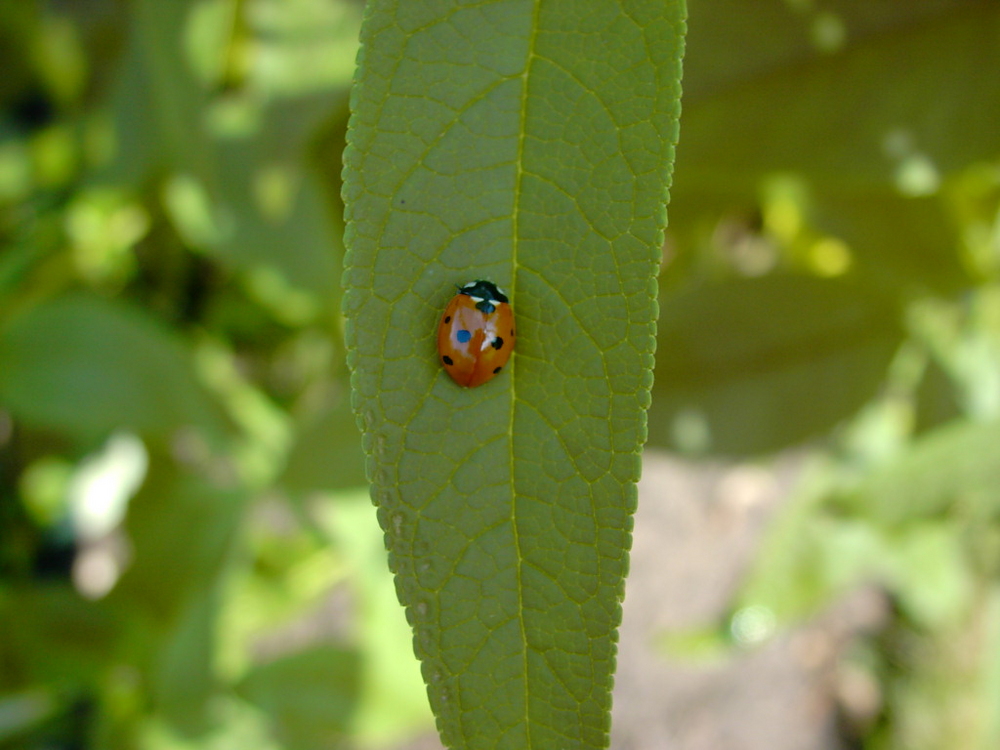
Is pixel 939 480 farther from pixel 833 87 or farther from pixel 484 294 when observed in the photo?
pixel 484 294

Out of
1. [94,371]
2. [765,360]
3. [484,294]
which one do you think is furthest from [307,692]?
[484,294]

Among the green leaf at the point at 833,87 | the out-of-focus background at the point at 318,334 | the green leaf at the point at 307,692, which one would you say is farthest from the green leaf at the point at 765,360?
the green leaf at the point at 307,692

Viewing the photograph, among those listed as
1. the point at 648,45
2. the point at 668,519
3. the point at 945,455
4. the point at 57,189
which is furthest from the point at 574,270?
the point at 668,519

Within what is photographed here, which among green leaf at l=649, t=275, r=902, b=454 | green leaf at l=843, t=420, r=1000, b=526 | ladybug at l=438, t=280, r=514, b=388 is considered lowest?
ladybug at l=438, t=280, r=514, b=388

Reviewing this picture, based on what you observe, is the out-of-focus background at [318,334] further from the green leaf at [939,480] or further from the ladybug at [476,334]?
the ladybug at [476,334]

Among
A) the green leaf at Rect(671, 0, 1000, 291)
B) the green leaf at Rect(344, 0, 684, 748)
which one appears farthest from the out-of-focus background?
the green leaf at Rect(344, 0, 684, 748)

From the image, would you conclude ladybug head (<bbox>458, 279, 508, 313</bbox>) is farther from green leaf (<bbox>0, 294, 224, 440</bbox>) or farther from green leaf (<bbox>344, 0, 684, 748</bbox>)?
green leaf (<bbox>0, 294, 224, 440</bbox>)
